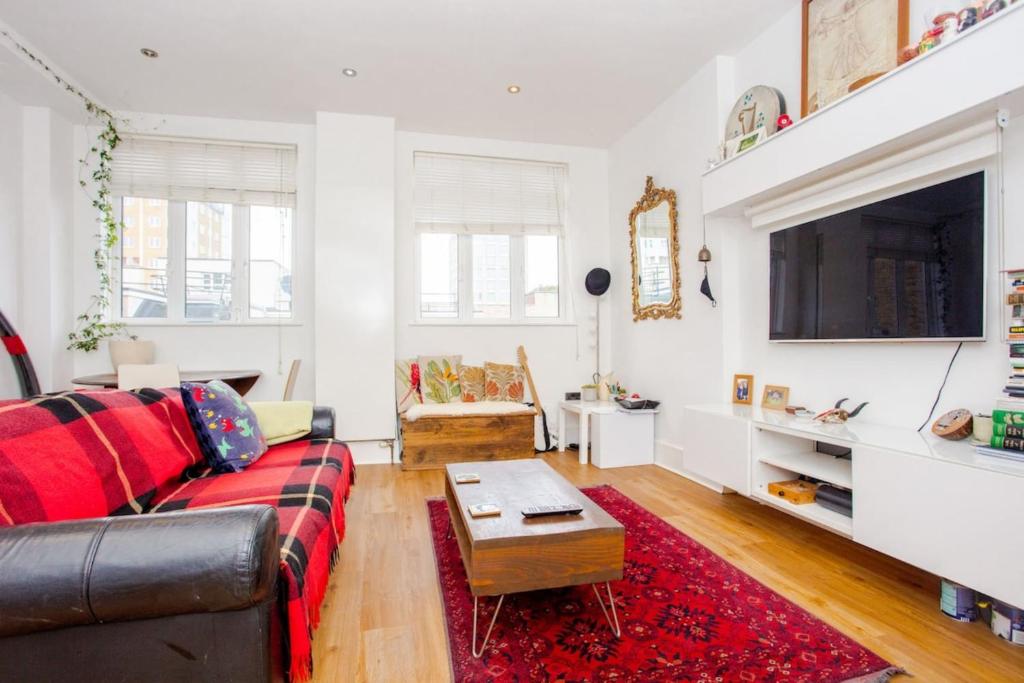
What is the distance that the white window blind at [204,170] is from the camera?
3953mm

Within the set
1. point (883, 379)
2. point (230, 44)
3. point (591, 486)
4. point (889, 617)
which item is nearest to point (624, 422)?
point (591, 486)

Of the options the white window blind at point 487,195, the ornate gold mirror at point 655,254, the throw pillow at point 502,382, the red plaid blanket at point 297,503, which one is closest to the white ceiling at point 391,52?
the white window blind at point 487,195

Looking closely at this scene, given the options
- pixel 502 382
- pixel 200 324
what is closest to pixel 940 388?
pixel 502 382

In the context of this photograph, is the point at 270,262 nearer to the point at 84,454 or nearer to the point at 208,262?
the point at 208,262

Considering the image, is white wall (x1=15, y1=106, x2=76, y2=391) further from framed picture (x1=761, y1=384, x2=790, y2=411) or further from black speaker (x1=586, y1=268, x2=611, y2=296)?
framed picture (x1=761, y1=384, x2=790, y2=411)

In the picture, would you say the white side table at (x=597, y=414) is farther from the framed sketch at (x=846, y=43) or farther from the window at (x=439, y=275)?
the framed sketch at (x=846, y=43)

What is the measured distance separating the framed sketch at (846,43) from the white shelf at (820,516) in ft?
6.78

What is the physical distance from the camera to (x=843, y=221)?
7.96 ft

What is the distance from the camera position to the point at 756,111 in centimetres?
293

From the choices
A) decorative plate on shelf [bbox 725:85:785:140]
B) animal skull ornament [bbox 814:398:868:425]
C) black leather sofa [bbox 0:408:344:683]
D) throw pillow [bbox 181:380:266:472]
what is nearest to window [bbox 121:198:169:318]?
throw pillow [bbox 181:380:266:472]

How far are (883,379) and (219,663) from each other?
2840mm

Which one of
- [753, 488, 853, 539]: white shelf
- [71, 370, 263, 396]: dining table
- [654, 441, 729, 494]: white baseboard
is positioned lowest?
[654, 441, 729, 494]: white baseboard

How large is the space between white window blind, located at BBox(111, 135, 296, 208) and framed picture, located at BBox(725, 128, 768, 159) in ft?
11.7

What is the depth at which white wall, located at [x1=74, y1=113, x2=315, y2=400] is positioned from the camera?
3887mm
